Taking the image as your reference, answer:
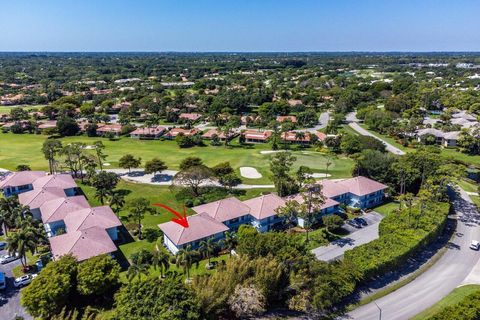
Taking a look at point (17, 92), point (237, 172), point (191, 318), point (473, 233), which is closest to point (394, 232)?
point (473, 233)

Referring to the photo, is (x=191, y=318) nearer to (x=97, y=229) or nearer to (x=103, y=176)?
(x=97, y=229)

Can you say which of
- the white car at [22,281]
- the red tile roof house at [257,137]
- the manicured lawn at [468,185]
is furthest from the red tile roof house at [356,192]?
the red tile roof house at [257,137]

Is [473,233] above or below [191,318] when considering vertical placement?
below

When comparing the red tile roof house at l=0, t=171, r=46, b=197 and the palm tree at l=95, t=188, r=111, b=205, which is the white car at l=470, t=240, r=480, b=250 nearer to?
the palm tree at l=95, t=188, r=111, b=205

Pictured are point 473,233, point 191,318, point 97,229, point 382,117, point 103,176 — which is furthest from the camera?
point 382,117

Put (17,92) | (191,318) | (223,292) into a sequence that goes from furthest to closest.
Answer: (17,92), (223,292), (191,318)

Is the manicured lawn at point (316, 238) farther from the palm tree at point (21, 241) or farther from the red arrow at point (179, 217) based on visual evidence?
the palm tree at point (21, 241)
